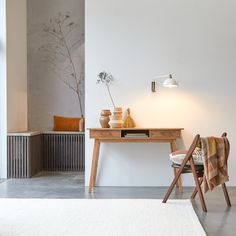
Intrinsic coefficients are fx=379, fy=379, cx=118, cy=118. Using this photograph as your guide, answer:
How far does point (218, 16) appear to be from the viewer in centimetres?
504

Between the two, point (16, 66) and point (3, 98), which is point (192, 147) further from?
point (16, 66)

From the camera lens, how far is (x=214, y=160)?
151 inches

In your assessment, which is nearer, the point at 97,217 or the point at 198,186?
the point at 97,217

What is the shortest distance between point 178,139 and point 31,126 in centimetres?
294

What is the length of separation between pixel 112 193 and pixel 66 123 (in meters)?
2.41

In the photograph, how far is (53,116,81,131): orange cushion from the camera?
22.0ft

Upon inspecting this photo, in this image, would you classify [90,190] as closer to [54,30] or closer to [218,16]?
[218,16]

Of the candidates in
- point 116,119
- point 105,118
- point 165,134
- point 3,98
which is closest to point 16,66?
point 3,98

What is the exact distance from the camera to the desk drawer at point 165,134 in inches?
186

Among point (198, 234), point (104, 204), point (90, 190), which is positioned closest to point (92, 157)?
point (90, 190)

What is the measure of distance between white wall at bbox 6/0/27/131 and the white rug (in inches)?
88.5

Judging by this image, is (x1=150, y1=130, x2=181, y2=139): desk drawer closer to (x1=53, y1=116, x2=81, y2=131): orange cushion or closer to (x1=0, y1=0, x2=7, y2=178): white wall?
(x1=53, y1=116, x2=81, y2=131): orange cushion

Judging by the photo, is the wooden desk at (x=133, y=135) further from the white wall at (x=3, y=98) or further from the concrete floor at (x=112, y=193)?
the white wall at (x=3, y=98)

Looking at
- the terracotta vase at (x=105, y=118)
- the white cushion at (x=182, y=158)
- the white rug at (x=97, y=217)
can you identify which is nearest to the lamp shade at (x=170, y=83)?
the terracotta vase at (x=105, y=118)
